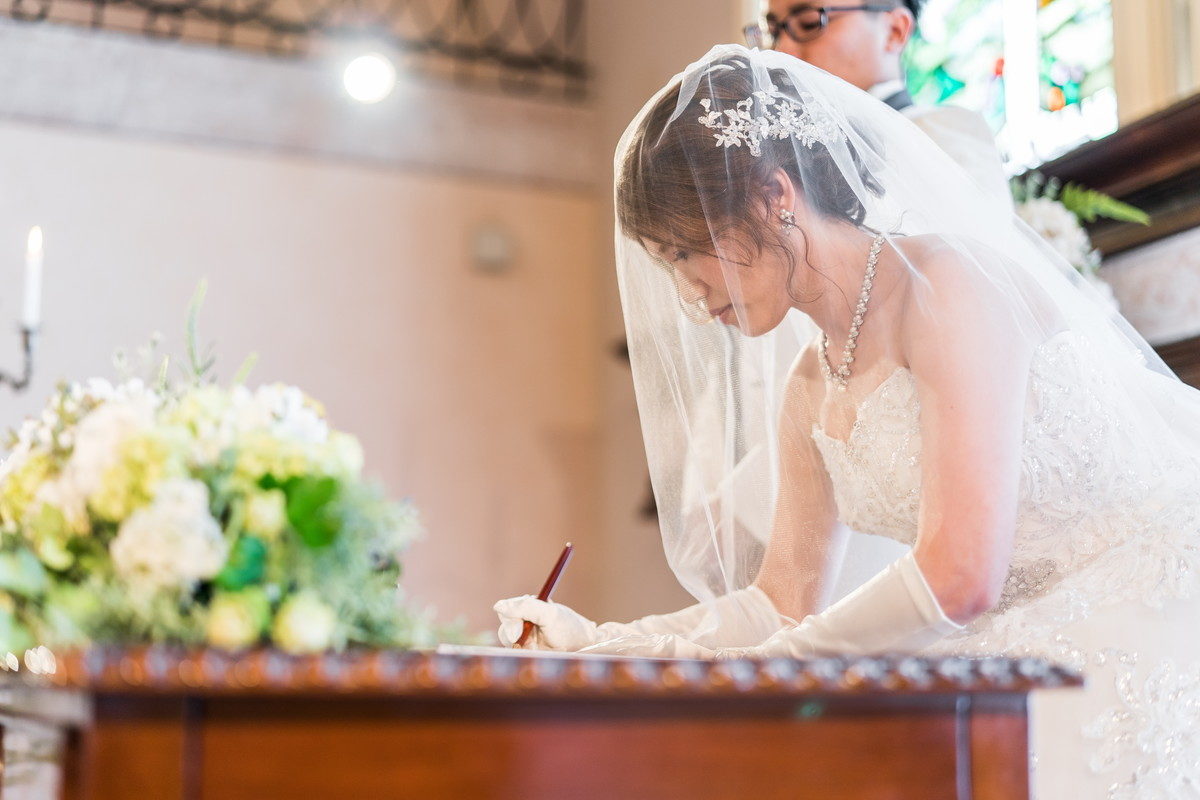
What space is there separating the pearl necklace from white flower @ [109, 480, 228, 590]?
126 centimetres

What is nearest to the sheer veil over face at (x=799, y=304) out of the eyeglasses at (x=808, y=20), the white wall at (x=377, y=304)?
the eyeglasses at (x=808, y=20)

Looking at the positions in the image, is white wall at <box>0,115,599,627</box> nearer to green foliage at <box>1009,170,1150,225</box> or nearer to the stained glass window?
the stained glass window

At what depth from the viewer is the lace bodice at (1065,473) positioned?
1.86 m

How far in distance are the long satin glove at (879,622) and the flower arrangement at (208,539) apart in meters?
0.59

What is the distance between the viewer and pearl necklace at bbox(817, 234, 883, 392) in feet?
6.36

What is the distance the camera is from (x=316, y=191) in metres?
5.05

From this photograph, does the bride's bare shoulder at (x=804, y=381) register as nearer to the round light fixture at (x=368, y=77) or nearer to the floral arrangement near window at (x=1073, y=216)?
the floral arrangement near window at (x=1073, y=216)

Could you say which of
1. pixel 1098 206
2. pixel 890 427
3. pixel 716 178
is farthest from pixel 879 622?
pixel 1098 206

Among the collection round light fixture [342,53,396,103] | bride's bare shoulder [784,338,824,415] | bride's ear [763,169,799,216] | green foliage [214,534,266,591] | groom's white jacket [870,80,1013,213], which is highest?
round light fixture [342,53,396,103]

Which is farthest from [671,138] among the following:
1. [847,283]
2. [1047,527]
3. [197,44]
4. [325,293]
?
[197,44]

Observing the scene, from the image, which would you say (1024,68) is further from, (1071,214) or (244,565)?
(244,565)

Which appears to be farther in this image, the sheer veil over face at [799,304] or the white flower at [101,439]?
the sheer veil over face at [799,304]

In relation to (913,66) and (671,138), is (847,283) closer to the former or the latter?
(671,138)

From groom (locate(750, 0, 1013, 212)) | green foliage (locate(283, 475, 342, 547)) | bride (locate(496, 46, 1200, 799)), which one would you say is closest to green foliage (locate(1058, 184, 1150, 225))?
groom (locate(750, 0, 1013, 212))
